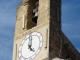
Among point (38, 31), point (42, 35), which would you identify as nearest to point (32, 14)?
point (38, 31)

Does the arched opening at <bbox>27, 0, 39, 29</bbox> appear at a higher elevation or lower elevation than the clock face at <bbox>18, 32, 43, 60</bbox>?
higher

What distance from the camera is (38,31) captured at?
21.7 meters

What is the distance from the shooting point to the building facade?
824 inches

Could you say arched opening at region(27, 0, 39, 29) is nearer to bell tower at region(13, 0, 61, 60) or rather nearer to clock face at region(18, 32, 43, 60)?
bell tower at region(13, 0, 61, 60)

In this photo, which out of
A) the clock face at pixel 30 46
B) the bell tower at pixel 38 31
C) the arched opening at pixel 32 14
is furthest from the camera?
the arched opening at pixel 32 14

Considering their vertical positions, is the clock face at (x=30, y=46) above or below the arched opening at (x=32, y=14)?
below

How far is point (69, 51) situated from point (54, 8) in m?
2.18

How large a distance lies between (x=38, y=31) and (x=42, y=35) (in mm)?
428

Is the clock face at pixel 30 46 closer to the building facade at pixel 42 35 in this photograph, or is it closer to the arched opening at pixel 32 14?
the building facade at pixel 42 35

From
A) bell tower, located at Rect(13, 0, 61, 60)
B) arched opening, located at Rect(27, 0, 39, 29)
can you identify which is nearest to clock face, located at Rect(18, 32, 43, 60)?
bell tower, located at Rect(13, 0, 61, 60)

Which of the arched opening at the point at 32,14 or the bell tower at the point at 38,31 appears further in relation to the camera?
the arched opening at the point at 32,14

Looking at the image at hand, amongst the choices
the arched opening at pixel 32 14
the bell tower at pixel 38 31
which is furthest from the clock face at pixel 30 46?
the arched opening at pixel 32 14

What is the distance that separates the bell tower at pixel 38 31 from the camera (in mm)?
20922

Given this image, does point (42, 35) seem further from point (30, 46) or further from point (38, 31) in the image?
point (30, 46)
